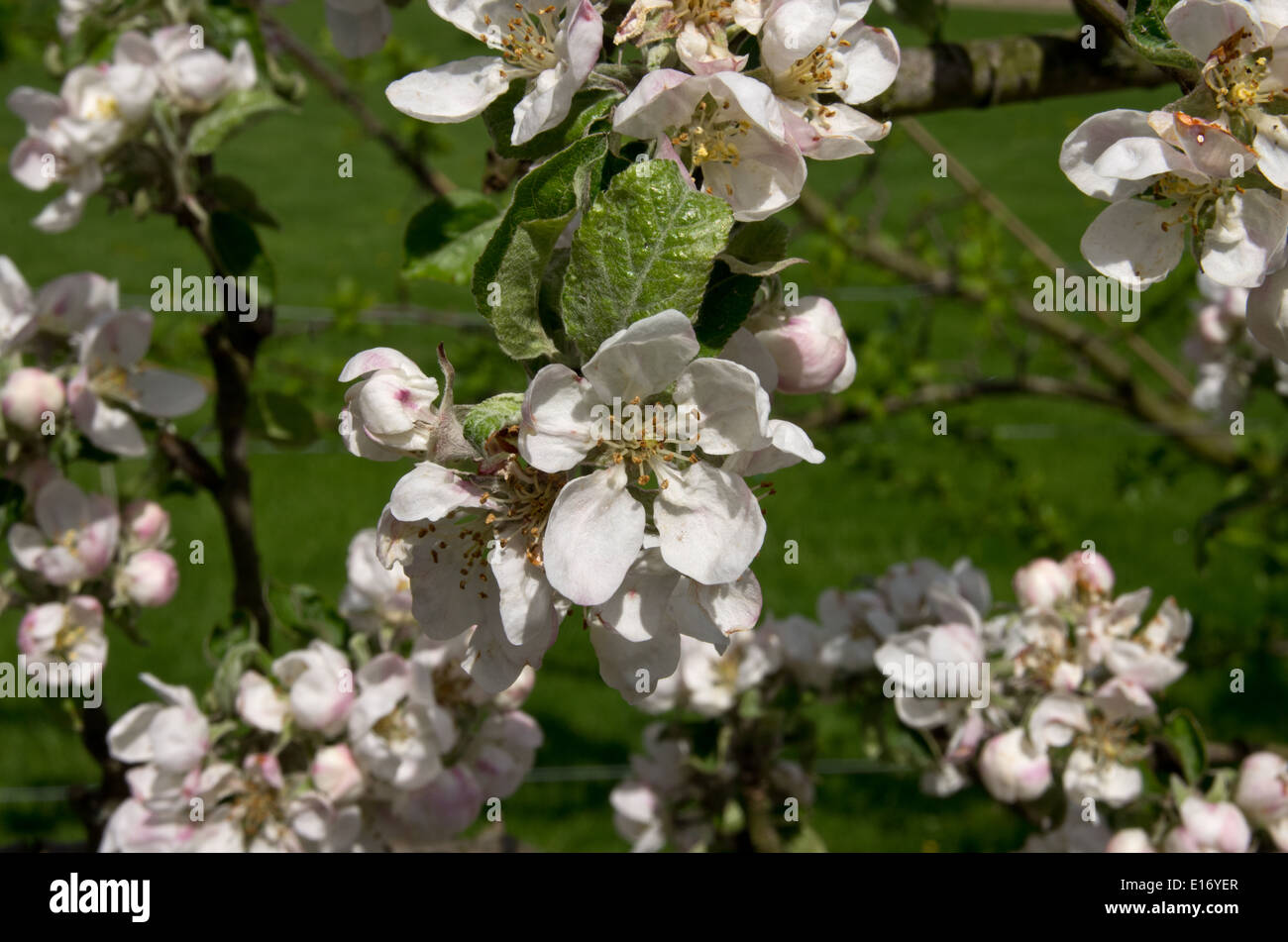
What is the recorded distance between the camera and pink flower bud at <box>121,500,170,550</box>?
5.32 feet

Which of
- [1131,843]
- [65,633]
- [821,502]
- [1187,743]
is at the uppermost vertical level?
[821,502]

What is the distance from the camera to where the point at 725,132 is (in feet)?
2.68

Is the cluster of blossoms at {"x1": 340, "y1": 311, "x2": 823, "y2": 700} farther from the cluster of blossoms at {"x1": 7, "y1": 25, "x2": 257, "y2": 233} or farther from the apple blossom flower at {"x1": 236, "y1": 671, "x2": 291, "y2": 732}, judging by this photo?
the cluster of blossoms at {"x1": 7, "y1": 25, "x2": 257, "y2": 233}

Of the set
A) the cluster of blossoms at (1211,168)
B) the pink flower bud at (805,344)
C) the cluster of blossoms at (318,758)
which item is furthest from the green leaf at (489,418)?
the cluster of blossoms at (318,758)

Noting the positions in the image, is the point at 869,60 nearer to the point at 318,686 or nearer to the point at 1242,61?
the point at 1242,61

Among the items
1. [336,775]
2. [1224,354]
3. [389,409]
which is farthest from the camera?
[1224,354]

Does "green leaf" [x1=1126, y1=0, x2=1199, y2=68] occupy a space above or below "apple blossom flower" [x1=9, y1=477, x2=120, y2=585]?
above

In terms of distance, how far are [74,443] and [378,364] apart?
858mm

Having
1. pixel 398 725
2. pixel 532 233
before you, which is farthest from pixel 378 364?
pixel 398 725

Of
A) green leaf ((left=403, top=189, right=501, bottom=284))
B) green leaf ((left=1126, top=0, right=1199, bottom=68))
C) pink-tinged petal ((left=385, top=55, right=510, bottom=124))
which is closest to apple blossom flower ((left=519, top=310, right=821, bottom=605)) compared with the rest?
pink-tinged petal ((left=385, top=55, right=510, bottom=124))

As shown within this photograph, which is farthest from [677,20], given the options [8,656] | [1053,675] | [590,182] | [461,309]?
[461,309]

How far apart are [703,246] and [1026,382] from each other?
7.48 ft

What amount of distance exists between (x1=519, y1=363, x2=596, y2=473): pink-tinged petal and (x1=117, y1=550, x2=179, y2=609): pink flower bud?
101 centimetres

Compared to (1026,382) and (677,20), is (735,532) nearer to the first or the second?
(677,20)
